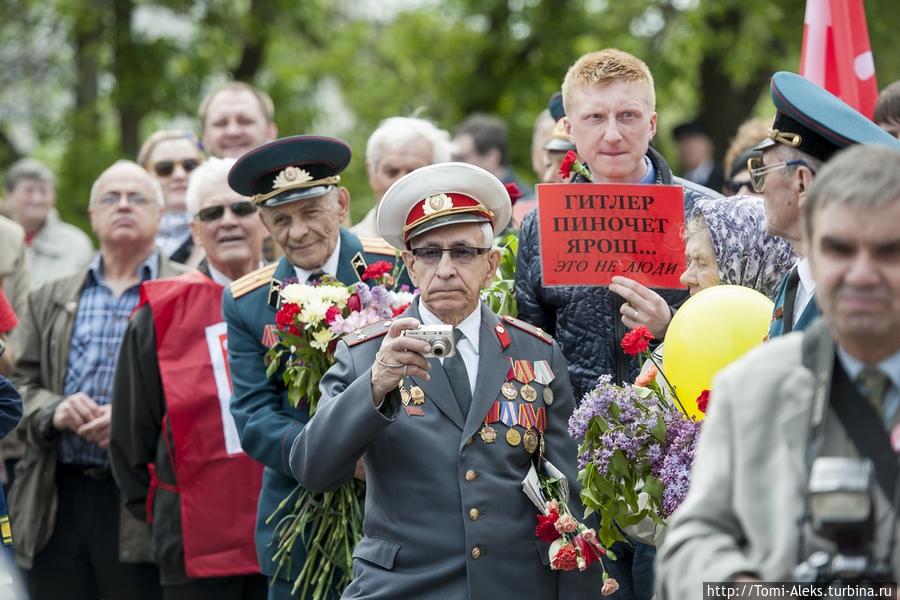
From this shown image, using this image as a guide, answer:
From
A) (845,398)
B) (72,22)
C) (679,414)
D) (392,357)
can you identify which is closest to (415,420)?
(392,357)

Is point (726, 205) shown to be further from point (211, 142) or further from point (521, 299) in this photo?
point (211, 142)

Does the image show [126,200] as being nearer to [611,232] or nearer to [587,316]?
[587,316]

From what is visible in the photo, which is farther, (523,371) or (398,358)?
(523,371)

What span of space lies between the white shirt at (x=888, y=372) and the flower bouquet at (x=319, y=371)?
2.91 m

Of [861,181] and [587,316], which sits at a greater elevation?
[587,316]

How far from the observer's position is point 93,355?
8.17m

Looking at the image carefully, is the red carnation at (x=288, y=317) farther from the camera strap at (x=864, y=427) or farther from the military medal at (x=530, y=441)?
the camera strap at (x=864, y=427)

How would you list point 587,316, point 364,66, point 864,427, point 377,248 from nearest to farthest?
point 864,427
point 587,316
point 377,248
point 364,66

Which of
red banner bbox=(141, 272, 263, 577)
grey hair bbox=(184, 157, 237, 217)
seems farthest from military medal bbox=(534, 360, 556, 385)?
grey hair bbox=(184, 157, 237, 217)

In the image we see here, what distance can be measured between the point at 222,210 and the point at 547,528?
309 cm

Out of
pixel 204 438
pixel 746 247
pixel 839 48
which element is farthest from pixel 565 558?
pixel 839 48

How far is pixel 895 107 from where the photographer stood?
7.00 m

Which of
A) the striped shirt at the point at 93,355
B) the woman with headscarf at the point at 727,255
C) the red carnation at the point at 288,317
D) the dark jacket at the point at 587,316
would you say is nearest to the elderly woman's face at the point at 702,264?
the woman with headscarf at the point at 727,255

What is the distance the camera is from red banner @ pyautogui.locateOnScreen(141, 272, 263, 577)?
7172 millimetres
